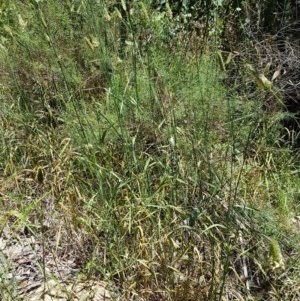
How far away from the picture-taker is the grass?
7.07 feet

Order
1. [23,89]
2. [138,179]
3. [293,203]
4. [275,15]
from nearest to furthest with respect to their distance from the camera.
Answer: [138,179] → [293,203] → [23,89] → [275,15]

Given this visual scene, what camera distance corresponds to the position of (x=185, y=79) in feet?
9.23

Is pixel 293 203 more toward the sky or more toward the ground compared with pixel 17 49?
more toward the ground

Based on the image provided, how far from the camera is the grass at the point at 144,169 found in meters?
2.16

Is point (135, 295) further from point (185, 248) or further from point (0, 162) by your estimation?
point (0, 162)

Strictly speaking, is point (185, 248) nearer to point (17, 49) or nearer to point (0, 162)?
point (0, 162)

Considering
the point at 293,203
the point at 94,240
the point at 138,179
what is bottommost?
the point at 293,203

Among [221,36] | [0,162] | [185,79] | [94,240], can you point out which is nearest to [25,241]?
[94,240]

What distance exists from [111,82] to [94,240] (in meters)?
0.78

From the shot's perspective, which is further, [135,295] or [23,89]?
[23,89]

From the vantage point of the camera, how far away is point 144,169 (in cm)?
231

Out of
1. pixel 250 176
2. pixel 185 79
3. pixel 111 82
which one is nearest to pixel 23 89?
pixel 111 82

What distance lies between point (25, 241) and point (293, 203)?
4.12 feet

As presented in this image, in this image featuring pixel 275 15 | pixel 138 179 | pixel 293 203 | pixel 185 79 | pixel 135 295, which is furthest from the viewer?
pixel 275 15
